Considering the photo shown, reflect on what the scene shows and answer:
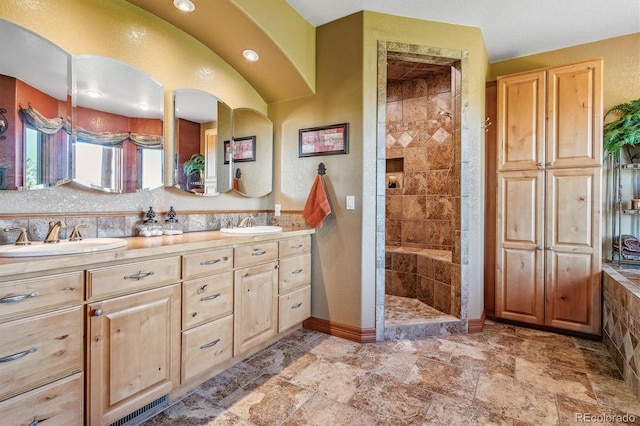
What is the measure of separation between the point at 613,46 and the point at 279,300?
12.5 ft

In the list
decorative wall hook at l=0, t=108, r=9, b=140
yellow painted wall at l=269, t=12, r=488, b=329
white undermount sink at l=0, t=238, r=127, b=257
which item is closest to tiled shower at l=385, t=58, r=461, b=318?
yellow painted wall at l=269, t=12, r=488, b=329

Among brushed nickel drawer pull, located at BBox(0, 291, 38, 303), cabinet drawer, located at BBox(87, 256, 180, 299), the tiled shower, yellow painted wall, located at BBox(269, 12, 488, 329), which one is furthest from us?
the tiled shower

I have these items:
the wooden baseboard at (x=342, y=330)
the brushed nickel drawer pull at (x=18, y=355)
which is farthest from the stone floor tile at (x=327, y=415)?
the brushed nickel drawer pull at (x=18, y=355)

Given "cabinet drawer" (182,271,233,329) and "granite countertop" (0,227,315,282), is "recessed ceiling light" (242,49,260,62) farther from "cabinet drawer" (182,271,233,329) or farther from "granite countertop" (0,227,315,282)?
"cabinet drawer" (182,271,233,329)

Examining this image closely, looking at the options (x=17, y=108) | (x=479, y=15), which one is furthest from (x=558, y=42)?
(x=17, y=108)

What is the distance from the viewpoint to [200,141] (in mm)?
2434

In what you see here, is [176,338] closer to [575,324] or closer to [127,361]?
[127,361]

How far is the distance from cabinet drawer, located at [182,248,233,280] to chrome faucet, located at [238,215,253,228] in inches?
27.5

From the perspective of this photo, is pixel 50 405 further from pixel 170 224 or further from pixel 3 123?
pixel 3 123

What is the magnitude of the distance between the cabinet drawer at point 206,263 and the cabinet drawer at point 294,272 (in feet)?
1.90

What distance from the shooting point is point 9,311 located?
1.11m

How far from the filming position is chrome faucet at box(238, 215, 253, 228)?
2641mm

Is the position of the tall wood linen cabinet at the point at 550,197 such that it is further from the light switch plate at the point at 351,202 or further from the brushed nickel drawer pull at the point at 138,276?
the brushed nickel drawer pull at the point at 138,276

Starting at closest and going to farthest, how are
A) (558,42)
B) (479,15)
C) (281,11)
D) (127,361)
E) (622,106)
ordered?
(127,361), (281,11), (479,15), (622,106), (558,42)
